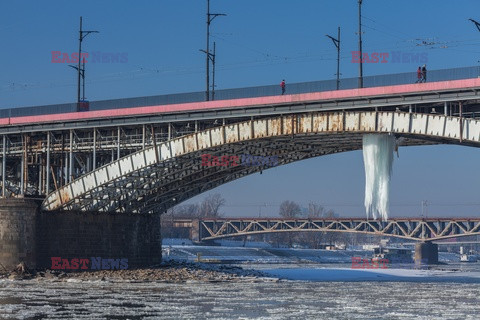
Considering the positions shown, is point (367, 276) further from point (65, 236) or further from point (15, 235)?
point (15, 235)

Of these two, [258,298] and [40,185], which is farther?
[40,185]

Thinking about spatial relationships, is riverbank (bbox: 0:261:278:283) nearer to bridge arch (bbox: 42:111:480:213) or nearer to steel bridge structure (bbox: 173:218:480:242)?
bridge arch (bbox: 42:111:480:213)

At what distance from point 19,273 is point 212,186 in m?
19.1

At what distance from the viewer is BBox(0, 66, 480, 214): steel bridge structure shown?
50.8 metres

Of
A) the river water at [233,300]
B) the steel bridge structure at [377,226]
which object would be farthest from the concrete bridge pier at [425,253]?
the river water at [233,300]

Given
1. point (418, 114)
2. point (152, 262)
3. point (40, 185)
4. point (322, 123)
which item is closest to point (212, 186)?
point (152, 262)

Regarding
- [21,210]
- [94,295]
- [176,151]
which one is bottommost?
[94,295]

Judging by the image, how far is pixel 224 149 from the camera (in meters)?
60.8

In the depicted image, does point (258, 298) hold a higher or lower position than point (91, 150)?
lower

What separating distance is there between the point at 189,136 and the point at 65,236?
1400 cm

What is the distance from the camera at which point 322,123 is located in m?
55.2

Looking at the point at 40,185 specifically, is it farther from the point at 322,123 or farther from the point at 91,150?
the point at 322,123

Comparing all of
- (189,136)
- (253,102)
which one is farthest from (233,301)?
(189,136)

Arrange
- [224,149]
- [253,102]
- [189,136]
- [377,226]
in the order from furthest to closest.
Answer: [377,226] → [224,149] → [189,136] → [253,102]
